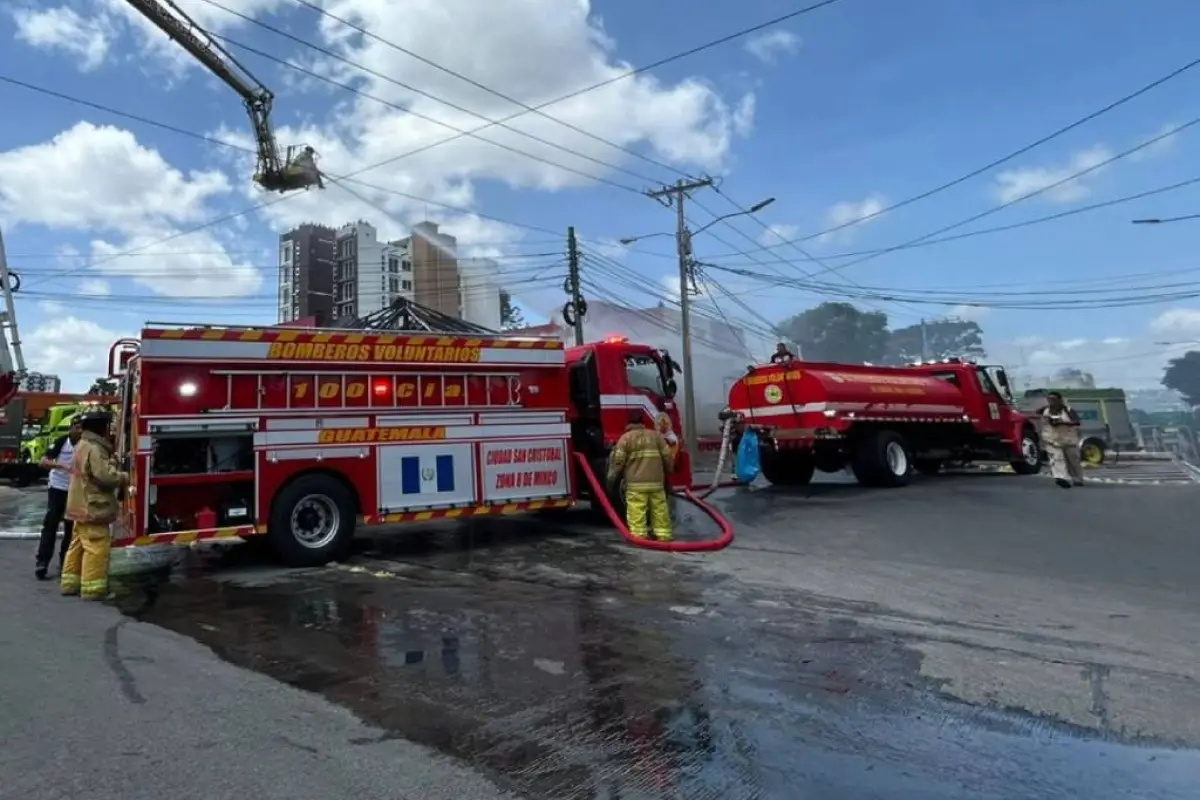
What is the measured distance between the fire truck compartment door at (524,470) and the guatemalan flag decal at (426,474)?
→ 45cm

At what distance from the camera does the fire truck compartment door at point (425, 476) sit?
332 inches

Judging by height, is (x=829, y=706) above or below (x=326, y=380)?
below

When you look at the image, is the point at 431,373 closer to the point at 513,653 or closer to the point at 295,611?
the point at 295,611

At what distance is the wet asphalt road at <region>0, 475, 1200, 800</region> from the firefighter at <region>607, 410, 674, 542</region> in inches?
37.8

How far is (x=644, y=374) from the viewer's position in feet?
35.4

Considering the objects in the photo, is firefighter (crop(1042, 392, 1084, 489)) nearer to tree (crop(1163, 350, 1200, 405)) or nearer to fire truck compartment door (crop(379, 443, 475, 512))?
fire truck compartment door (crop(379, 443, 475, 512))

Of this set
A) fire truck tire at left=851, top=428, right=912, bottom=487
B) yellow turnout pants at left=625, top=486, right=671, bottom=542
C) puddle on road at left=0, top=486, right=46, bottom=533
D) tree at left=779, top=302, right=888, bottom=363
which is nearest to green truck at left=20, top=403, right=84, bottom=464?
puddle on road at left=0, top=486, right=46, bottom=533

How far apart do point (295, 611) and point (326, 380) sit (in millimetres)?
2855

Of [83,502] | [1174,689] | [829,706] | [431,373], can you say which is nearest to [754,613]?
[829,706]

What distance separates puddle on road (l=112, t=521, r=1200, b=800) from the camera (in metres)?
3.04

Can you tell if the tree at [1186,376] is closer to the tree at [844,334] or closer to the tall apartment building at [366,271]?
the tree at [844,334]

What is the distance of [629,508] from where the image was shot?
9.19 m

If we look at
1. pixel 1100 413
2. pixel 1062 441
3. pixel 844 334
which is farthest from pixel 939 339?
pixel 1062 441

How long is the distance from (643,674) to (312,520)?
4948 millimetres
